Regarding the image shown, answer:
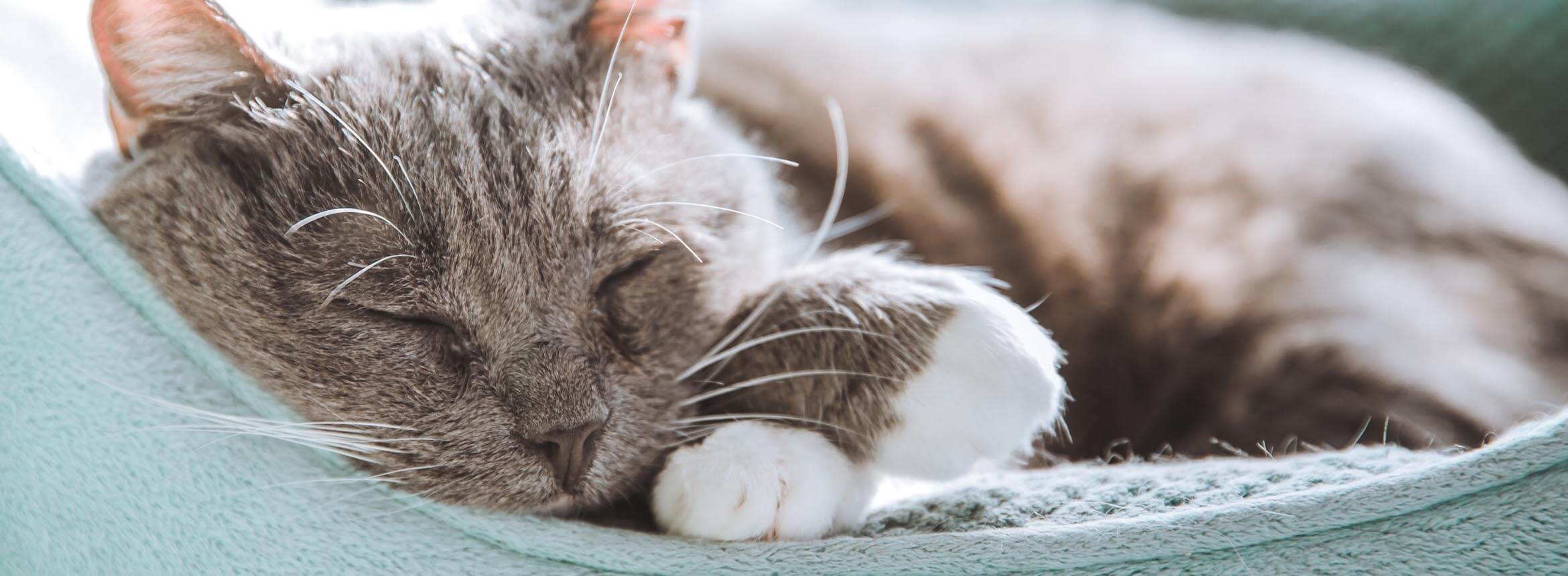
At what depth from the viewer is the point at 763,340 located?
93 cm

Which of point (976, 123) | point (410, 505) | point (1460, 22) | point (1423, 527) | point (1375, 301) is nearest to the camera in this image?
point (1423, 527)

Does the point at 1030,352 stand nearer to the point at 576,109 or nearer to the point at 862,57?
the point at 576,109

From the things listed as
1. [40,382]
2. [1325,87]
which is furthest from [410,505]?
[1325,87]

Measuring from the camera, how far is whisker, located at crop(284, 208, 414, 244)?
31.0 inches

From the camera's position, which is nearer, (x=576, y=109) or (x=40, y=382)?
(x=40, y=382)

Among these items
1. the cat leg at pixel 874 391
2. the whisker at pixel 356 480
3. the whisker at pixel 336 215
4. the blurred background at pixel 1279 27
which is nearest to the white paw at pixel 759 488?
the cat leg at pixel 874 391

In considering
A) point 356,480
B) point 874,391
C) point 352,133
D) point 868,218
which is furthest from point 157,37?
point 868,218

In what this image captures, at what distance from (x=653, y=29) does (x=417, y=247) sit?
0.43 metres

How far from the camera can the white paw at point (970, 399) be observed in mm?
886

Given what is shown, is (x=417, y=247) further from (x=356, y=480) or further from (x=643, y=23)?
(x=643, y=23)

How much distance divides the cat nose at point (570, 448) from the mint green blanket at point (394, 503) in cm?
7

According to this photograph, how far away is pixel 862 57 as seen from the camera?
179 centimetres

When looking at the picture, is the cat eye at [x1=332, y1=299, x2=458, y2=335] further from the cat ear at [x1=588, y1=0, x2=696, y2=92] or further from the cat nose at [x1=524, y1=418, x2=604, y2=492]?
the cat ear at [x1=588, y1=0, x2=696, y2=92]

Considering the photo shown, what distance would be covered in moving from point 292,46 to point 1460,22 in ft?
5.43
